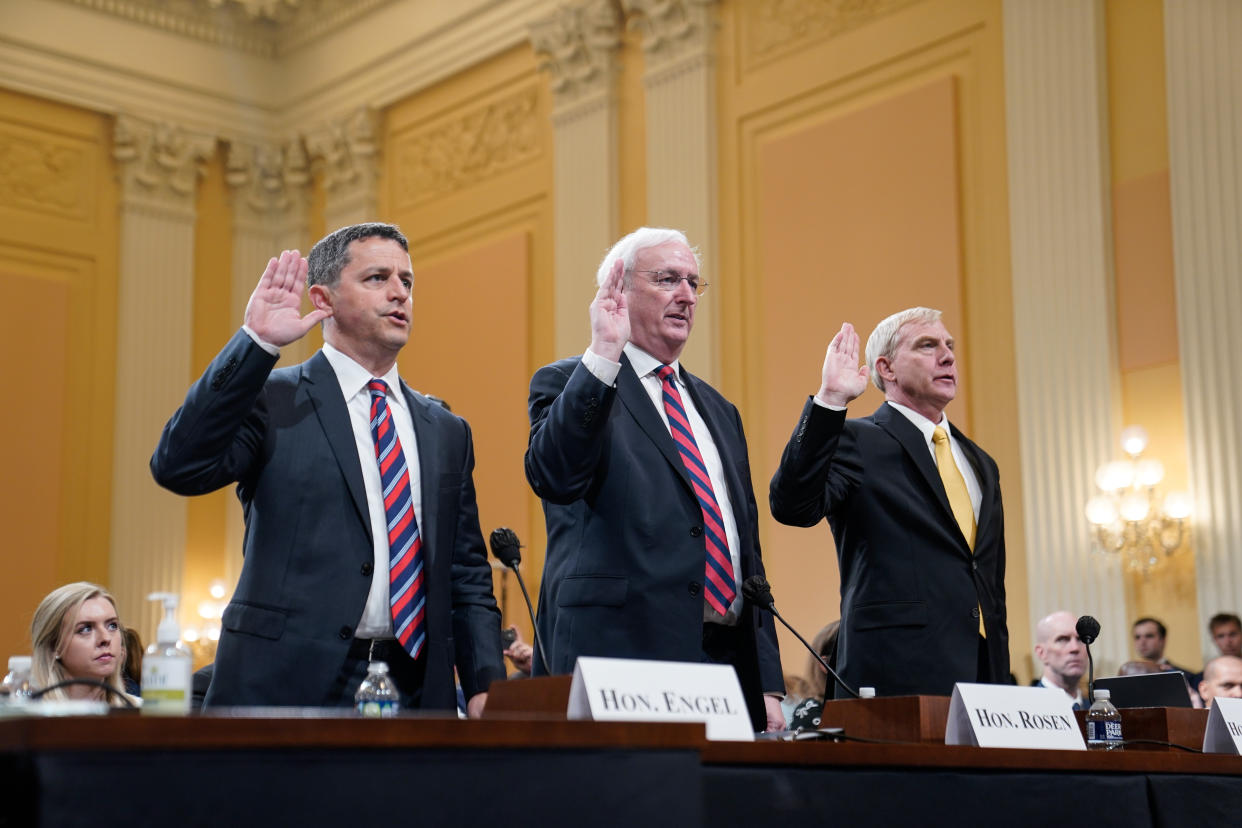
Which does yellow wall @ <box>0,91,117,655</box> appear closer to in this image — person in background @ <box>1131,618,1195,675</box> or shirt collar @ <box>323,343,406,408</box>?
person in background @ <box>1131,618,1195,675</box>

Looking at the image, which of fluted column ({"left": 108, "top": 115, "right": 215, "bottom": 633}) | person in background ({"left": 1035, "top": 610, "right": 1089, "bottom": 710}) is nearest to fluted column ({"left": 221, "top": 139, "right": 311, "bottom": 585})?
fluted column ({"left": 108, "top": 115, "right": 215, "bottom": 633})

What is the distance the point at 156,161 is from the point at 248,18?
1.60 metres

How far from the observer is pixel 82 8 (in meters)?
12.1

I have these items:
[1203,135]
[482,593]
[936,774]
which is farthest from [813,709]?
[1203,135]

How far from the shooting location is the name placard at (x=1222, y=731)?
111 inches

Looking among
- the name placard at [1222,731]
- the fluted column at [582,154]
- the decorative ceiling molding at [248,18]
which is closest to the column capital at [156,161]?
the decorative ceiling molding at [248,18]

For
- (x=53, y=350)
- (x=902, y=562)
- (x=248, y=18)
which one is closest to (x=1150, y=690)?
(x=902, y=562)

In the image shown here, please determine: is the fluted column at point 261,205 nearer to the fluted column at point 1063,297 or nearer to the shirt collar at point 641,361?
the fluted column at point 1063,297

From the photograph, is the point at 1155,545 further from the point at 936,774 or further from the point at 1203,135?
→ the point at 936,774

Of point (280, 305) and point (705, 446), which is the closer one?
point (280, 305)

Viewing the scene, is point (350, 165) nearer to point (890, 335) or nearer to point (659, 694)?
point (890, 335)

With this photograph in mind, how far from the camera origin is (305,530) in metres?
2.62

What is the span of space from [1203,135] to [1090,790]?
578 cm

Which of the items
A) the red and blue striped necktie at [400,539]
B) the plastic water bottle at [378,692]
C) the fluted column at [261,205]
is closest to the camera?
the plastic water bottle at [378,692]
